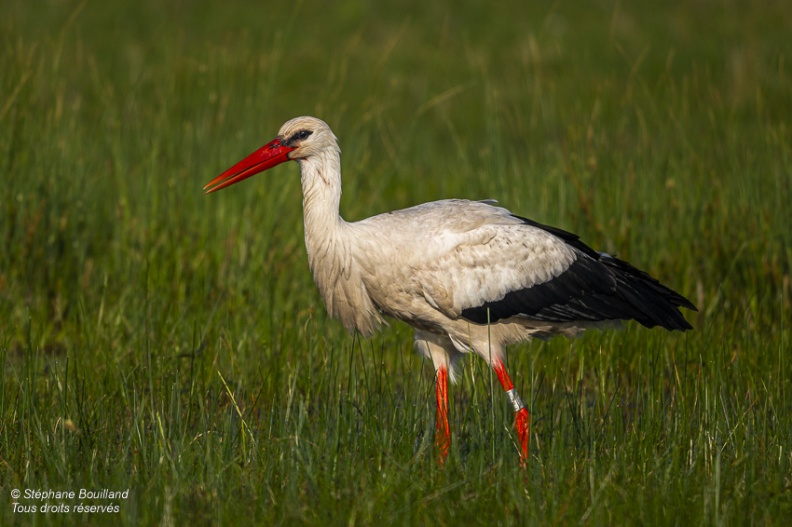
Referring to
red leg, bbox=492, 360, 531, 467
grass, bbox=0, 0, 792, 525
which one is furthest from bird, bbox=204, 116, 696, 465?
grass, bbox=0, 0, 792, 525

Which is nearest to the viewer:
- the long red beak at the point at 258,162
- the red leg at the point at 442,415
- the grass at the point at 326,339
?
the grass at the point at 326,339

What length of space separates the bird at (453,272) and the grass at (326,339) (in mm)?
162

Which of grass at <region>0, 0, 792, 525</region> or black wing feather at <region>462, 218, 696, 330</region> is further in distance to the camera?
black wing feather at <region>462, 218, 696, 330</region>

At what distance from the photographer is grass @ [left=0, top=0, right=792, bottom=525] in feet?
11.9

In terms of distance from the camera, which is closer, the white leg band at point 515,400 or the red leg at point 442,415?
the red leg at point 442,415

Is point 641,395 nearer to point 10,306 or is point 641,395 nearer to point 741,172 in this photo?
point 741,172

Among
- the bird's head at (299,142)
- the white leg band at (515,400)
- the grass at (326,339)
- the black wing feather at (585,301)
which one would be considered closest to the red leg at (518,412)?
the white leg band at (515,400)

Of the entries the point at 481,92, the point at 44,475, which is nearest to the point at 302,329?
the point at 44,475

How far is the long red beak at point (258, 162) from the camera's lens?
4.69 metres

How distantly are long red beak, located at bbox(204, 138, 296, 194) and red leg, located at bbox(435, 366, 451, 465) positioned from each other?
123 centimetres

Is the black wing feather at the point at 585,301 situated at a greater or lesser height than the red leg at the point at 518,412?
greater

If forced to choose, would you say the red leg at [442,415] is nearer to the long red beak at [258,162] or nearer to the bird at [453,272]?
the bird at [453,272]

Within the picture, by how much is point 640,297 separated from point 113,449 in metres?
2.36

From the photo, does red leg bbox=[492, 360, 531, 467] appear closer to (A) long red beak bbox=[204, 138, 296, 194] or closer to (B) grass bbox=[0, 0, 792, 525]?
(B) grass bbox=[0, 0, 792, 525]
